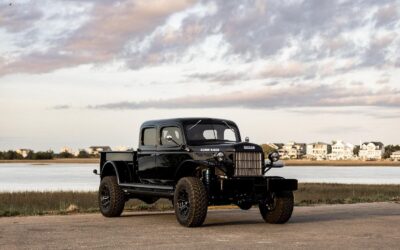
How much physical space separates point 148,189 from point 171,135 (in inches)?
53.7

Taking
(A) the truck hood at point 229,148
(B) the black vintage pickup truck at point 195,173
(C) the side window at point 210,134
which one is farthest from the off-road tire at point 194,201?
(C) the side window at point 210,134

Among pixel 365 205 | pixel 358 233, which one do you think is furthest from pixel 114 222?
pixel 365 205

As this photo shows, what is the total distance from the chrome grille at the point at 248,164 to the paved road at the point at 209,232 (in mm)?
1154

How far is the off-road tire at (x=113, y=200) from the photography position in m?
17.5

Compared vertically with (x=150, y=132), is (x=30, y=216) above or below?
below

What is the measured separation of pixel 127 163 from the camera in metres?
17.6

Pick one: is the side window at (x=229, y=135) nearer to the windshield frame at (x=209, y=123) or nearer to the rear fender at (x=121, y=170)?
the windshield frame at (x=209, y=123)

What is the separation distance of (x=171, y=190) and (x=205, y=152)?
125cm

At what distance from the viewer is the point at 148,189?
16.6 meters

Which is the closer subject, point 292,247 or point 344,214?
point 292,247

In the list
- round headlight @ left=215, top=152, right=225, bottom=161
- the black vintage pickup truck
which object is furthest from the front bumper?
round headlight @ left=215, top=152, right=225, bottom=161

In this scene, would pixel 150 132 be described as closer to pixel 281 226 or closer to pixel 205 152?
pixel 205 152

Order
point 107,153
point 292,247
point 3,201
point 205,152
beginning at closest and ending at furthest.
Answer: point 292,247 < point 205,152 < point 107,153 < point 3,201

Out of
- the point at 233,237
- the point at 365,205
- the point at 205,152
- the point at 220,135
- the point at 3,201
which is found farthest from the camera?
the point at 3,201
